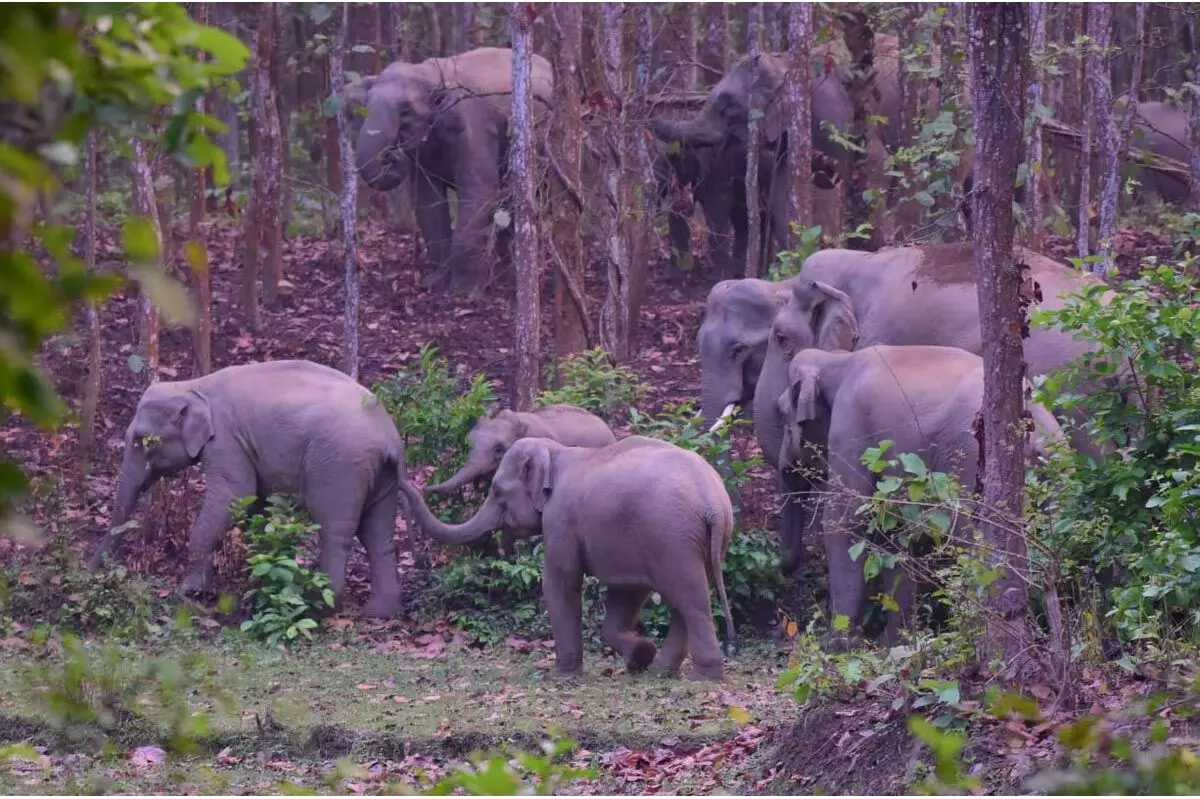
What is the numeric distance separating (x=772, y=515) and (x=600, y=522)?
3113 mm

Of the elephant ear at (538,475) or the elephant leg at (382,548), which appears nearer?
the elephant ear at (538,475)

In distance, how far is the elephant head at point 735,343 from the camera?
12.6 meters

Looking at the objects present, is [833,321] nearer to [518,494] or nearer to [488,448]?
[488,448]

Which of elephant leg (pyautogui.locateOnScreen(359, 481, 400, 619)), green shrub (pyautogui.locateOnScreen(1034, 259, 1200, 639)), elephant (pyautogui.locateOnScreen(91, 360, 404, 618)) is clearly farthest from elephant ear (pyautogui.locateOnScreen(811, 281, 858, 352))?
green shrub (pyautogui.locateOnScreen(1034, 259, 1200, 639))

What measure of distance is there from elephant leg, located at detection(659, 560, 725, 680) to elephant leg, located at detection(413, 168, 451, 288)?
8.55 metres

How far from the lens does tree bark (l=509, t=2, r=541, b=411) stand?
12.4 m

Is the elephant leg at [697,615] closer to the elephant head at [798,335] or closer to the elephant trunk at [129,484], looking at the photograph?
the elephant head at [798,335]

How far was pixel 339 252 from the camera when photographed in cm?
1841

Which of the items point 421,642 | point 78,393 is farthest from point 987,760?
point 78,393

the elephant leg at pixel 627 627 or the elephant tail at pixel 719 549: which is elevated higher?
the elephant tail at pixel 719 549

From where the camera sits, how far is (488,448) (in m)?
11.2

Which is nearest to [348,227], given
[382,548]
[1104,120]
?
[382,548]

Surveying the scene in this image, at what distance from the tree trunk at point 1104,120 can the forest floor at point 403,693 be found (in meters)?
3.68

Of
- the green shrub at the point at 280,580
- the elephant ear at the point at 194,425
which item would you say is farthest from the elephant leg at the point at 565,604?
the elephant ear at the point at 194,425
